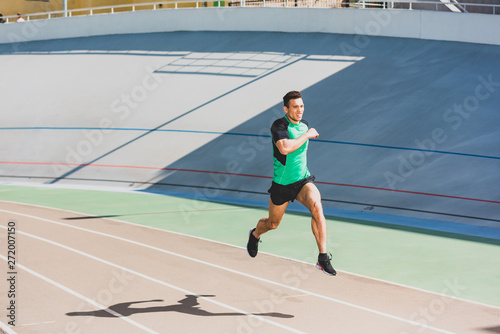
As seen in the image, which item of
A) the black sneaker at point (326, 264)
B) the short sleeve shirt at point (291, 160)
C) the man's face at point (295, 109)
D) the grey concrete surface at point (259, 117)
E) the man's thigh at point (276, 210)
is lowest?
the black sneaker at point (326, 264)

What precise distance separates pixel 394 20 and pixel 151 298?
62.4ft

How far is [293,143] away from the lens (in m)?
7.55

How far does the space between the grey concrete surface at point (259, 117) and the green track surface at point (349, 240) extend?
1.57 metres

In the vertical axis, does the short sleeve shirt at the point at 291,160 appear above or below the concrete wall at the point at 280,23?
below

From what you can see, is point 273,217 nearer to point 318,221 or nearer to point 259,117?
point 318,221

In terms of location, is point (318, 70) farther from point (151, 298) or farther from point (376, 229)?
point (151, 298)

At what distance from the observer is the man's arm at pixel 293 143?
7.50 metres

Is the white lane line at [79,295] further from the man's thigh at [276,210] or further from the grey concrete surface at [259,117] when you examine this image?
the grey concrete surface at [259,117]

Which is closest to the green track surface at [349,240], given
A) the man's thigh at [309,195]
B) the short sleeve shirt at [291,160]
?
the man's thigh at [309,195]

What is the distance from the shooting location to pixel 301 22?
1091 inches

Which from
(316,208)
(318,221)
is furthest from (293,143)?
(318,221)

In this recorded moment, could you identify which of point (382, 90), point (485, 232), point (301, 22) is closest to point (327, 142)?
point (382, 90)

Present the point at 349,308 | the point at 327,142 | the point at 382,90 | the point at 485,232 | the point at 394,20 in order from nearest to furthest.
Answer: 1. the point at 349,308
2. the point at 485,232
3. the point at 327,142
4. the point at 382,90
5. the point at 394,20

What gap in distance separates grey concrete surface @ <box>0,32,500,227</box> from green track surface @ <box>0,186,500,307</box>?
157cm
